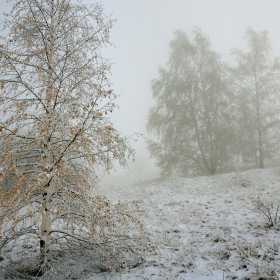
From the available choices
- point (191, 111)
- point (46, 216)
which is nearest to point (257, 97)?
point (191, 111)

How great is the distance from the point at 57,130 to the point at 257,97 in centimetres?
1382

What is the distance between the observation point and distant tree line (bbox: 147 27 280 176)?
13039mm

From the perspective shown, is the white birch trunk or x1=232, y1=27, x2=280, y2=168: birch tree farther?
x1=232, y1=27, x2=280, y2=168: birch tree

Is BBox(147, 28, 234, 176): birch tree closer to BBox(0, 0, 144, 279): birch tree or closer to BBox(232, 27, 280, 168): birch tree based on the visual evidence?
BBox(232, 27, 280, 168): birch tree

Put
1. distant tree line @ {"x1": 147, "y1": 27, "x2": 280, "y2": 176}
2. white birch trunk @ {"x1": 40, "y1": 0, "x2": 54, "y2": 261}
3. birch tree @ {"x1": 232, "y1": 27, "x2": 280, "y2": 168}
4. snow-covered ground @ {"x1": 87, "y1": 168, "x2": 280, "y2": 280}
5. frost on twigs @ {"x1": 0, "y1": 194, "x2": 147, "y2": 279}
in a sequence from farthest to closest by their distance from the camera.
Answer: birch tree @ {"x1": 232, "y1": 27, "x2": 280, "y2": 168} < distant tree line @ {"x1": 147, "y1": 27, "x2": 280, "y2": 176} < white birch trunk @ {"x1": 40, "y1": 0, "x2": 54, "y2": 261} < frost on twigs @ {"x1": 0, "y1": 194, "x2": 147, "y2": 279} < snow-covered ground @ {"x1": 87, "y1": 168, "x2": 280, "y2": 280}

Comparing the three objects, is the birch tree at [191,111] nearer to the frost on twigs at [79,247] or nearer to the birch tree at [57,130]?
the frost on twigs at [79,247]

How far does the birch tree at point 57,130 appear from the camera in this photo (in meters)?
3.70

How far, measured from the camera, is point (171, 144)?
45.1 ft

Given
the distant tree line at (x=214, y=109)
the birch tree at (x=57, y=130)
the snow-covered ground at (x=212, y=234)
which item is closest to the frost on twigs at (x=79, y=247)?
the birch tree at (x=57, y=130)

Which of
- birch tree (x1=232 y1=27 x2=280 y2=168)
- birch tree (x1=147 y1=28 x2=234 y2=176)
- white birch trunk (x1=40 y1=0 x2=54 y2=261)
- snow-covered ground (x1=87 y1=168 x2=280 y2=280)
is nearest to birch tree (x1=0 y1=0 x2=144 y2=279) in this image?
white birch trunk (x1=40 y1=0 x2=54 y2=261)

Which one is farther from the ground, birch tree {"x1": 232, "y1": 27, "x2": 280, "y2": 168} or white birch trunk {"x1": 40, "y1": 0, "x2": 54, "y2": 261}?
birch tree {"x1": 232, "y1": 27, "x2": 280, "y2": 168}

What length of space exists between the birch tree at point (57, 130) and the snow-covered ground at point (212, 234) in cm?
94

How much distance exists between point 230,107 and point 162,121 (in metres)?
4.62

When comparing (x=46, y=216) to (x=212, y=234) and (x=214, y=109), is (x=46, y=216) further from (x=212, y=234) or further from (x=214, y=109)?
(x=214, y=109)
